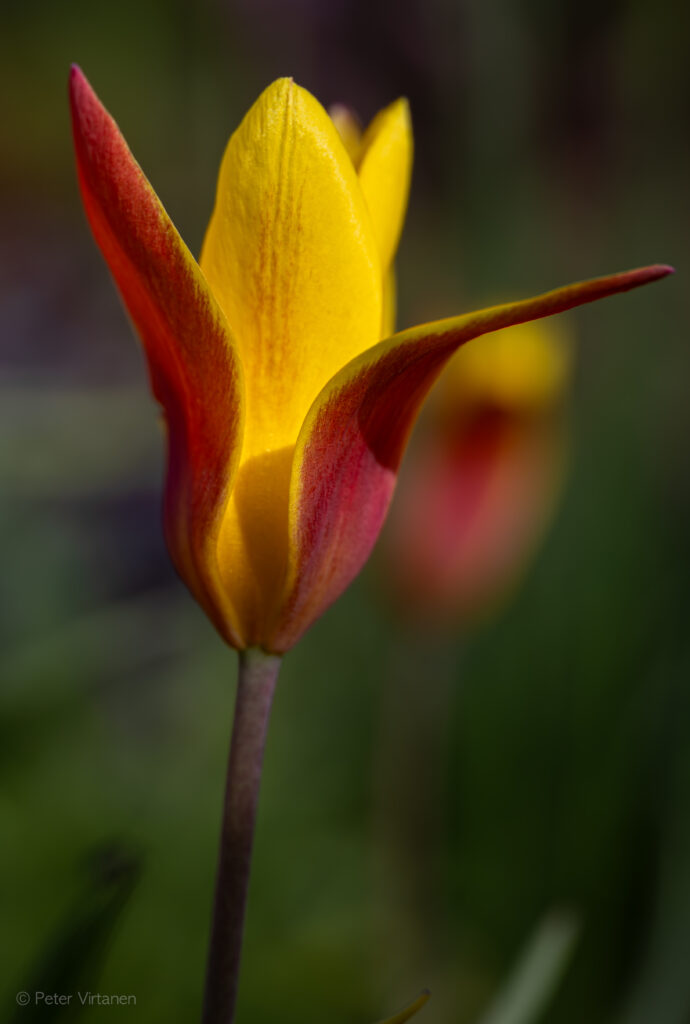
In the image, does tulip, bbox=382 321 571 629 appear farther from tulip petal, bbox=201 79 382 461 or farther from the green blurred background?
tulip petal, bbox=201 79 382 461

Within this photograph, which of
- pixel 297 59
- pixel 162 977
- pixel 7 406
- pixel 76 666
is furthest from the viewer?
pixel 297 59

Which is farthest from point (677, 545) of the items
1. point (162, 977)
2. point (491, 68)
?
point (162, 977)

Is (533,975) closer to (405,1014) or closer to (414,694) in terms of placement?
(405,1014)

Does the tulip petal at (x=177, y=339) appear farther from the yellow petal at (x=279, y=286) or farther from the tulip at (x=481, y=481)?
the tulip at (x=481, y=481)

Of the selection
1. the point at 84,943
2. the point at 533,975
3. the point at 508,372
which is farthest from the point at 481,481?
the point at 84,943

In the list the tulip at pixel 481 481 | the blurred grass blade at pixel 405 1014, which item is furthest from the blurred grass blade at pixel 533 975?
the tulip at pixel 481 481

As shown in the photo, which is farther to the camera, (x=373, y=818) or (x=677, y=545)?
(x=677, y=545)

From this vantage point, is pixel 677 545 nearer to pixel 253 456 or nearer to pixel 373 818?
pixel 373 818
